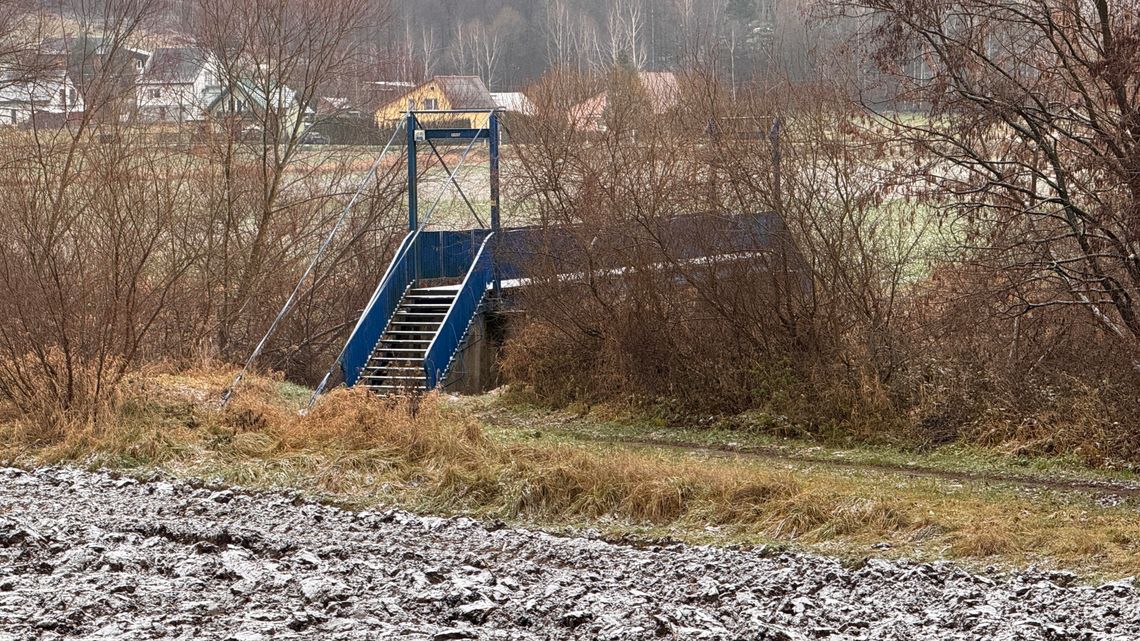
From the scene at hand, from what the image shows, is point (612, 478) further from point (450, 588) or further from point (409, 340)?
point (409, 340)

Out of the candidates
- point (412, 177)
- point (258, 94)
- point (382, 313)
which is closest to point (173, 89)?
point (258, 94)

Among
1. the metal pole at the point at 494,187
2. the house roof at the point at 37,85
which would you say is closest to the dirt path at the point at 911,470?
the metal pole at the point at 494,187

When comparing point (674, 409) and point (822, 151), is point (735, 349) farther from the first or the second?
point (822, 151)

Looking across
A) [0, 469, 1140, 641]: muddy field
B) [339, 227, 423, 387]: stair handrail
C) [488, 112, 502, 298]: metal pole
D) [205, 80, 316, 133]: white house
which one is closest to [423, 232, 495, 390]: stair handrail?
[488, 112, 502, 298]: metal pole

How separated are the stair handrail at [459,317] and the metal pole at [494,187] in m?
0.09

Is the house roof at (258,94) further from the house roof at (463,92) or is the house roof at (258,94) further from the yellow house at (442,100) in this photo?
the house roof at (463,92)

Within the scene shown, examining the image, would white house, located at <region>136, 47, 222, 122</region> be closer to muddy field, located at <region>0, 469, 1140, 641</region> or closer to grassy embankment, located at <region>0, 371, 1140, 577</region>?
grassy embankment, located at <region>0, 371, 1140, 577</region>

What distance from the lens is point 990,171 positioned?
14672 millimetres

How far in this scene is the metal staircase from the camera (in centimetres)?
2120

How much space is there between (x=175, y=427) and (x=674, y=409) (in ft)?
26.4

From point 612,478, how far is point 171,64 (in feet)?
75.2

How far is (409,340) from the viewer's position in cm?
2242

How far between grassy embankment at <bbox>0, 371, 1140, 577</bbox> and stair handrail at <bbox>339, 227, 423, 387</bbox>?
12.1ft

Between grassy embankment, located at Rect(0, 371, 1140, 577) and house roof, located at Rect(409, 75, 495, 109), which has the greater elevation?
house roof, located at Rect(409, 75, 495, 109)
